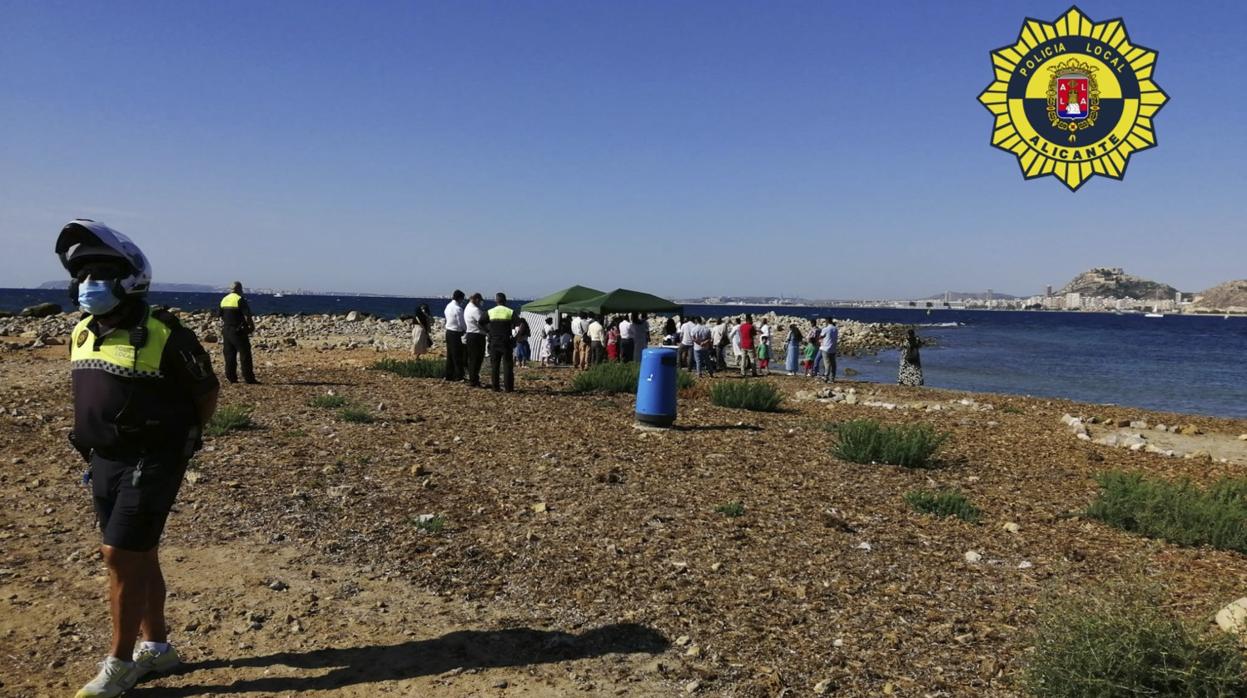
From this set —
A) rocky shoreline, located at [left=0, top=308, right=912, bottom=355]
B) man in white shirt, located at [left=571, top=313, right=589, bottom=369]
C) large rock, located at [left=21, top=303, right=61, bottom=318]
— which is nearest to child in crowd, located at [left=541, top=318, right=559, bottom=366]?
man in white shirt, located at [left=571, top=313, right=589, bottom=369]

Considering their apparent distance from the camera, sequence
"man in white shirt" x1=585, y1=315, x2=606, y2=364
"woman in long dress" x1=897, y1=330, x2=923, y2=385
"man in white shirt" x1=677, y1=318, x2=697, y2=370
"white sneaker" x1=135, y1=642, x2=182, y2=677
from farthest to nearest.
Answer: "man in white shirt" x1=677, y1=318, x2=697, y2=370 → "woman in long dress" x1=897, y1=330, x2=923, y2=385 → "man in white shirt" x1=585, y1=315, x2=606, y2=364 → "white sneaker" x1=135, y1=642, x2=182, y2=677

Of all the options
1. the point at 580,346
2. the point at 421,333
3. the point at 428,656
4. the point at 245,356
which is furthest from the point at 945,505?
the point at 580,346

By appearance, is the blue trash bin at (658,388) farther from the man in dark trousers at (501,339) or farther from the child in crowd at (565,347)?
the child in crowd at (565,347)

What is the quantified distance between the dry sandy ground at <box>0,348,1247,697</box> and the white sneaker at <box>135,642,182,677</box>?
68 millimetres

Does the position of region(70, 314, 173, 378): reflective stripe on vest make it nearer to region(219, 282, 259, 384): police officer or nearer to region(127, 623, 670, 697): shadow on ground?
region(127, 623, 670, 697): shadow on ground

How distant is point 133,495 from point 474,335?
10679 mm

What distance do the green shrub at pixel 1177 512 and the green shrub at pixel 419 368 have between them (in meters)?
12.2

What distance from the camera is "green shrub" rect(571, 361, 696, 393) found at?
14.8m

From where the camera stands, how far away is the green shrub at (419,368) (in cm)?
1614

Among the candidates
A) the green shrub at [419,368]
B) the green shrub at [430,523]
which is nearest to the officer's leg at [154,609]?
the green shrub at [430,523]

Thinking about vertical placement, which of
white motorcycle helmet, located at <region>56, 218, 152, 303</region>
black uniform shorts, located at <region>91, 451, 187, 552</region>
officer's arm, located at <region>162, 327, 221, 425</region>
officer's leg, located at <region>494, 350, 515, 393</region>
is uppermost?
white motorcycle helmet, located at <region>56, 218, 152, 303</region>

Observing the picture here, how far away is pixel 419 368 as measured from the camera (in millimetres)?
16375

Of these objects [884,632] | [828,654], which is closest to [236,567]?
[828,654]

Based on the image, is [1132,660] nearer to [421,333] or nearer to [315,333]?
[421,333]
